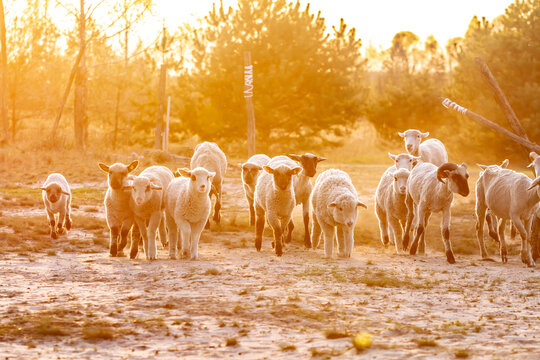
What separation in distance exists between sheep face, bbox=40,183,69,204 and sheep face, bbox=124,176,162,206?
3044mm

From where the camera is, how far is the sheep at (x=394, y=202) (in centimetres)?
1398

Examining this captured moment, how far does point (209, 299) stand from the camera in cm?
906

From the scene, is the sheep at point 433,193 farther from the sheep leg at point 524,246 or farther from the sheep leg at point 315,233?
the sheep leg at point 315,233

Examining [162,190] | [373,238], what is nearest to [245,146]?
[373,238]

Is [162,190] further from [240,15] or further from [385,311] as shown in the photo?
[240,15]

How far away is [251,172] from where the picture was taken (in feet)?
51.4

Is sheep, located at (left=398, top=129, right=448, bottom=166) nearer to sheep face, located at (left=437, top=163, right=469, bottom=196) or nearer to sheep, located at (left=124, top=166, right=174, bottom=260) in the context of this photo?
sheep face, located at (left=437, top=163, right=469, bottom=196)

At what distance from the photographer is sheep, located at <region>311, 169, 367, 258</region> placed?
12.5m

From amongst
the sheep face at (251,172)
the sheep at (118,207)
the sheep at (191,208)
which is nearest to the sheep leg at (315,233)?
the sheep face at (251,172)

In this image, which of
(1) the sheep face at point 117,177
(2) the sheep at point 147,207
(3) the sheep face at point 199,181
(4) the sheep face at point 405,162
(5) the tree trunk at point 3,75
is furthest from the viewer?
(5) the tree trunk at point 3,75

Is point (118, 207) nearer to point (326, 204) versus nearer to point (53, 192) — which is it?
point (53, 192)

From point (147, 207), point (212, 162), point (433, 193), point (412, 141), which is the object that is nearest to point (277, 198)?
point (147, 207)

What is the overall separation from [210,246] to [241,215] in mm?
4185

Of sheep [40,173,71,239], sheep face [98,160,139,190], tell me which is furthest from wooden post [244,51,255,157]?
sheep face [98,160,139,190]
